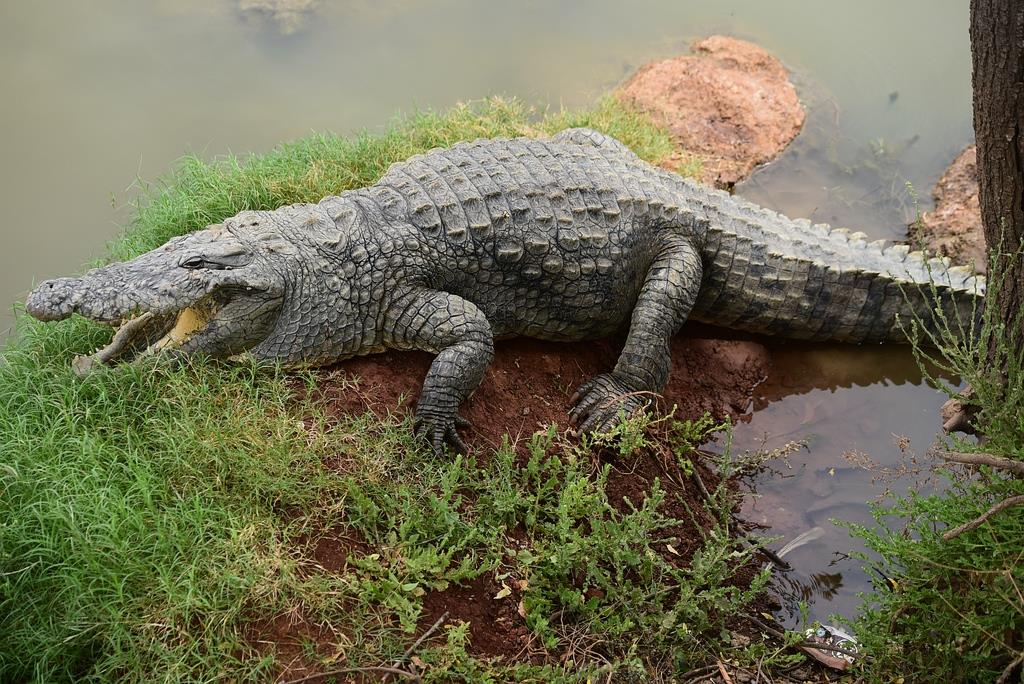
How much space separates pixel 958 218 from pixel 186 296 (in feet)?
17.9

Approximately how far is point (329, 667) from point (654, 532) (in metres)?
1.82

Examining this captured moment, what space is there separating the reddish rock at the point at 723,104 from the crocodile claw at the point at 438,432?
341 cm

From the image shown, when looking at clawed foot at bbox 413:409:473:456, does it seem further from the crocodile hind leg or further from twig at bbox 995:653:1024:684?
twig at bbox 995:653:1024:684

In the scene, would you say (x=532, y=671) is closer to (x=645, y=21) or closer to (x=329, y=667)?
(x=329, y=667)

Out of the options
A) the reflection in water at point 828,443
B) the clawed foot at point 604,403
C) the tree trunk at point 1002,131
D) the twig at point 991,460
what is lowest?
the reflection in water at point 828,443

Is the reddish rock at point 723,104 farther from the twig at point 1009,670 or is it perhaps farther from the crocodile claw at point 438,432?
the twig at point 1009,670

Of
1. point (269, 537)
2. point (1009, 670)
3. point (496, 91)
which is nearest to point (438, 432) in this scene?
point (269, 537)

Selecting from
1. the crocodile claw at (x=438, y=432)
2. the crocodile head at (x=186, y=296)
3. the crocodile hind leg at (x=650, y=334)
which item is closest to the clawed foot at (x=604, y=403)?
the crocodile hind leg at (x=650, y=334)

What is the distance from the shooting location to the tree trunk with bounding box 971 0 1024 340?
2953 mm

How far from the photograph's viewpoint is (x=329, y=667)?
3191mm

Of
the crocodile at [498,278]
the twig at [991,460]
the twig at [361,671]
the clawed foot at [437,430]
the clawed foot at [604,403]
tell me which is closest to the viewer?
the twig at [991,460]

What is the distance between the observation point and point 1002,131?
308 cm

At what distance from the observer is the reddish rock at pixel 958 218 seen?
5910mm

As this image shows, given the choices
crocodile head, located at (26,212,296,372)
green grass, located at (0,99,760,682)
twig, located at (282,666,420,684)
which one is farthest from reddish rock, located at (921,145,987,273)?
twig, located at (282,666,420,684)
